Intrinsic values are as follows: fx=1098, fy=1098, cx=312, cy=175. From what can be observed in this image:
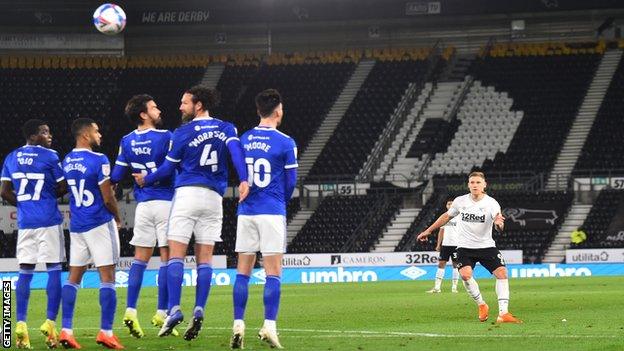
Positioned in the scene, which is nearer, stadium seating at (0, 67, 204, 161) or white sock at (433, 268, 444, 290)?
white sock at (433, 268, 444, 290)

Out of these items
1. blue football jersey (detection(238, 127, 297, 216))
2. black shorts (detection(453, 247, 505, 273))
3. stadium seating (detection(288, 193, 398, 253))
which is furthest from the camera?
stadium seating (detection(288, 193, 398, 253))

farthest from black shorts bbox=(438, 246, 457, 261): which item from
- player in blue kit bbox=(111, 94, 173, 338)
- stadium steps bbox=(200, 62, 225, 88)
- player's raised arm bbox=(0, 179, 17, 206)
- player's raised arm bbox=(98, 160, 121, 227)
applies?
stadium steps bbox=(200, 62, 225, 88)

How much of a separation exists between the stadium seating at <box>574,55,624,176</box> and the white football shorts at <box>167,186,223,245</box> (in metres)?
30.8

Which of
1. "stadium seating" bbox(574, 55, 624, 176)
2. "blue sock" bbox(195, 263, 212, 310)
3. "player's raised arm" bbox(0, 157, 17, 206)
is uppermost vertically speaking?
"stadium seating" bbox(574, 55, 624, 176)

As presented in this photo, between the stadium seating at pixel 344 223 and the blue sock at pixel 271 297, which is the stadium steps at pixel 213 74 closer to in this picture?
the stadium seating at pixel 344 223

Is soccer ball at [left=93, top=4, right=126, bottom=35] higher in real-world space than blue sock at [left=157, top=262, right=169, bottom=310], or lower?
higher

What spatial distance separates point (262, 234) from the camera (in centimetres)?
1157

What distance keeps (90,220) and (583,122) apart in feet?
115

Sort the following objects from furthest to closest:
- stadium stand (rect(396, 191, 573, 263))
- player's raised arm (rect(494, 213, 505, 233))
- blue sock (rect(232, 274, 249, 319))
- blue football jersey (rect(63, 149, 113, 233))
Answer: stadium stand (rect(396, 191, 573, 263))
player's raised arm (rect(494, 213, 505, 233))
blue football jersey (rect(63, 149, 113, 233))
blue sock (rect(232, 274, 249, 319))

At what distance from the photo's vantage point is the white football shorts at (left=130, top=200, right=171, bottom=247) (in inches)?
517

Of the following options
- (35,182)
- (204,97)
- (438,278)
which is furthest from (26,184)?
(438,278)

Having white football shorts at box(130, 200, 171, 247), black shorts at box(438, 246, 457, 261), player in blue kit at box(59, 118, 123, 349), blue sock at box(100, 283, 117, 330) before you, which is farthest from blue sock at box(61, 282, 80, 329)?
black shorts at box(438, 246, 457, 261)

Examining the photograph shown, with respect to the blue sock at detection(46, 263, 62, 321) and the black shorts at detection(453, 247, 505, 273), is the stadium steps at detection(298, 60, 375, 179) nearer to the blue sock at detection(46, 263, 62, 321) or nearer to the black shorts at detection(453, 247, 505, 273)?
the black shorts at detection(453, 247, 505, 273)

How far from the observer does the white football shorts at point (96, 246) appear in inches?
474
